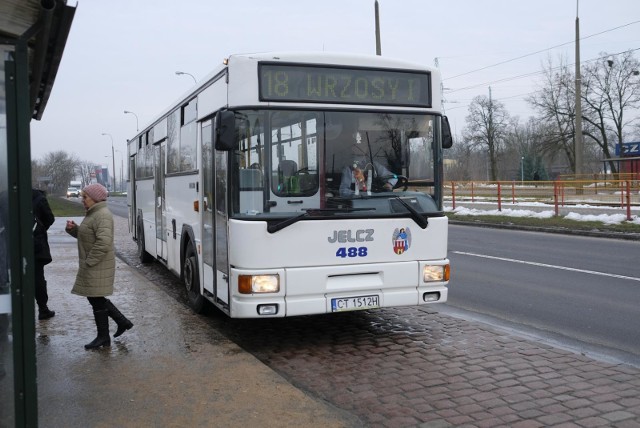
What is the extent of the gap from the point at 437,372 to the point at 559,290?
491cm

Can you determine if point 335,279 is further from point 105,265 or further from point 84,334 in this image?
point 84,334

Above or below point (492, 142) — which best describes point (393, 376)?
below

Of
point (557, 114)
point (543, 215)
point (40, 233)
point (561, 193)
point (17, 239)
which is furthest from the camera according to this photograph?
point (557, 114)

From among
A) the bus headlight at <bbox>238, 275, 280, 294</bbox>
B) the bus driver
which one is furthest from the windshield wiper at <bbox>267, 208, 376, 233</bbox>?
A: the bus headlight at <bbox>238, 275, 280, 294</bbox>

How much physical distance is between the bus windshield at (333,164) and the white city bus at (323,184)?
0.01 m

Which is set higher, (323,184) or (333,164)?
(333,164)

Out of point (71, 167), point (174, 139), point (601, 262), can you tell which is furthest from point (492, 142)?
point (71, 167)

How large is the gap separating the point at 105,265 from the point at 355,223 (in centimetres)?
259

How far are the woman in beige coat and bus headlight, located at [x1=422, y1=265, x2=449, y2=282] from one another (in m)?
3.30

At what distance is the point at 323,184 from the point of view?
22.6ft

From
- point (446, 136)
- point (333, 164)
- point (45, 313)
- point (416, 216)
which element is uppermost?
point (446, 136)

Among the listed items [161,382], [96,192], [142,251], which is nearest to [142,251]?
[142,251]

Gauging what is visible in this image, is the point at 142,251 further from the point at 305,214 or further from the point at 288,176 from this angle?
the point at 305,214

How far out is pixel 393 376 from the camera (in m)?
5.98
